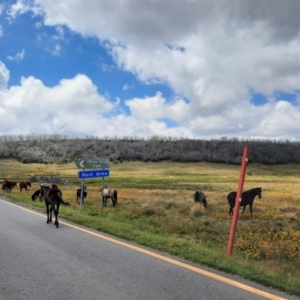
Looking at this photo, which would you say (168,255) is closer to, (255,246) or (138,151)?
(255,246)

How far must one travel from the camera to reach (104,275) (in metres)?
6.24

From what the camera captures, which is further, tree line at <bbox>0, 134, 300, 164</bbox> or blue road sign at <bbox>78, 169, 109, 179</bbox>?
tree line at <bbox>0, 134, 300, 164</bbox>

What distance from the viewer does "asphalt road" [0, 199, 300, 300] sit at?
5.29m

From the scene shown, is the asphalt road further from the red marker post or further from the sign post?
the sign post

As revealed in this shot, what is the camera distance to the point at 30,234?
34.4 feet

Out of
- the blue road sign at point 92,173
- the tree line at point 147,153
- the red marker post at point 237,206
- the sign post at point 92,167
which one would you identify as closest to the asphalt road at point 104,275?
the red marker post at point 237,206

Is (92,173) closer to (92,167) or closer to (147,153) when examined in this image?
(92,167)

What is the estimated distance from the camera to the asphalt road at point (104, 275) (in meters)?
5.29

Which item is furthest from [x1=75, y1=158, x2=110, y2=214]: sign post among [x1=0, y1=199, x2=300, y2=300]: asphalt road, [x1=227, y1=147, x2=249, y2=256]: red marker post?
[x1=227, y1=147, x2=249, y2=256]: red marker post

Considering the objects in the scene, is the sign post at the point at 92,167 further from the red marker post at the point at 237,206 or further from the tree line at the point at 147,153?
the tree line at the point at 147,153

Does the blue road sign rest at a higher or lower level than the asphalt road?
higher

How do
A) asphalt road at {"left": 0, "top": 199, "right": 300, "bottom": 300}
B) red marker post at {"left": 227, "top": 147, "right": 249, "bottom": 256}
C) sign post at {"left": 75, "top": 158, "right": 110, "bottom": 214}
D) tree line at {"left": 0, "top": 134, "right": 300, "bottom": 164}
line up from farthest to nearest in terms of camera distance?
tree line at {"left": 0, "top": 134, "right": 300, "bottom": 164}
sign post at {"left": 75, "top": 158, "right": 110, "bottom": 214}
red marker post at {"left": 227, "top": 147, "right": 249, "bottom": 256}
asphalt road at {"left": 0, "top": 199, "right": 300, "bottom": 300}

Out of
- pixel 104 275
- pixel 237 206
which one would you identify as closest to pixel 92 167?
pixel 237 206

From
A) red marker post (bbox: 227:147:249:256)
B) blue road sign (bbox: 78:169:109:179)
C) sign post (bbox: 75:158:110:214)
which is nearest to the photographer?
red marker post (bbox: 227:147:249:256)
